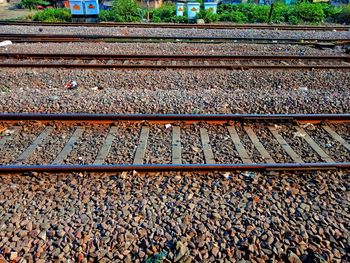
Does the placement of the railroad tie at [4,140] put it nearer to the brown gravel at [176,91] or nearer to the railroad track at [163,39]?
the brown gravel at [176,91]

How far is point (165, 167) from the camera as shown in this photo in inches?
166

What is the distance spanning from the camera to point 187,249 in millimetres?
3064

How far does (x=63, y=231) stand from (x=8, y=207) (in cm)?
87

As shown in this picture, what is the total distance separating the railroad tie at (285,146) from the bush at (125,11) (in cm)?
1471

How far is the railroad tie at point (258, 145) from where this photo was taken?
180 inches

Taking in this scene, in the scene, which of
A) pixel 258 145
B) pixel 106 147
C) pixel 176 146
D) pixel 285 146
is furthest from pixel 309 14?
pixel 106 147

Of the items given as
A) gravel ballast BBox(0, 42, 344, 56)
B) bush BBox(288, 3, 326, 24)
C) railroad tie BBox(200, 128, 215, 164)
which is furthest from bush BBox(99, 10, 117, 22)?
railroad tie BBox(200, 128, 215, 164)

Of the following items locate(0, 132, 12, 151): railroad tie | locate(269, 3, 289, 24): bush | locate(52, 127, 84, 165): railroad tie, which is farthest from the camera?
locate(269, 3, 289, 24): bush

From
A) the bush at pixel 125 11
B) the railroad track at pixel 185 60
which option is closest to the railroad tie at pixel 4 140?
the railroad track at pixel 185 60

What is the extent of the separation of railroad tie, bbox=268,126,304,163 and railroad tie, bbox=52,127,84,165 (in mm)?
3289

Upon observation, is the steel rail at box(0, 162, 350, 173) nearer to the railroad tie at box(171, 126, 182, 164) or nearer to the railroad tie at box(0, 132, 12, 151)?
the railroad tie at box(171, 126, 182, 164)

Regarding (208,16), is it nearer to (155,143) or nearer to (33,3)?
(155,143)

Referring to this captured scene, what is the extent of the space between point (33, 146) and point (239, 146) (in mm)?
3230

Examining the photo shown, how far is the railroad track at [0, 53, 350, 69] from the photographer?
8.73 metres
